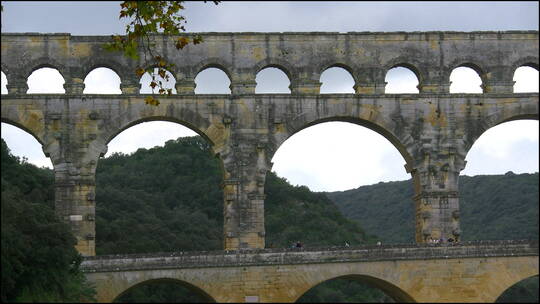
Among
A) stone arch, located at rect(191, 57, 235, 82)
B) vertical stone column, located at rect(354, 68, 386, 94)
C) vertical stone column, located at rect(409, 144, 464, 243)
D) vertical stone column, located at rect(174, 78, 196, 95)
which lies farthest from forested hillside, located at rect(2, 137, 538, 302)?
vertical stone column, located at rect(354, 68, 386, 94)

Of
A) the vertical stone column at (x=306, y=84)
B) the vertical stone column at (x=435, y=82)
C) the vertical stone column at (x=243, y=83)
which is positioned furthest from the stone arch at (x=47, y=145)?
the vertical stone column at (x=435, y=82)

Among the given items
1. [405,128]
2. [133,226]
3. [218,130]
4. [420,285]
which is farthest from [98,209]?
[420,285]

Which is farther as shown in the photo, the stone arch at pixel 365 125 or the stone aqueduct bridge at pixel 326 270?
the stone arch at pixel 365 125

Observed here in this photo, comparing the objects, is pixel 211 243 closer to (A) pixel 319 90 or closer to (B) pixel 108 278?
(A) pixel 319 90

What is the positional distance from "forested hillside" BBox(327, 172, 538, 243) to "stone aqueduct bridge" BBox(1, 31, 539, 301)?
10.5 meters

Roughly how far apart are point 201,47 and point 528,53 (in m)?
11.9

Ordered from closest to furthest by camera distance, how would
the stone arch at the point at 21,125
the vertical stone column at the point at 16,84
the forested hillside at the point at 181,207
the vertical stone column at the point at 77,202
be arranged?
1. the vertical stone column at the point at 77,202
2. the stone arch at the point at 21,125
3. the vertical stone column at the point at 16,84
4. the forested hillside at the point at 181,207

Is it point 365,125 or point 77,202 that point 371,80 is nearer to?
point 365,125

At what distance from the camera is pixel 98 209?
50969 millimetres

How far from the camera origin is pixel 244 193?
40062mm

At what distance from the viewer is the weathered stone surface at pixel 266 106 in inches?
1574

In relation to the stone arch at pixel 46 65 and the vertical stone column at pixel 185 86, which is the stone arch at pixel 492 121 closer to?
the vertical stone column at pixel 185 86

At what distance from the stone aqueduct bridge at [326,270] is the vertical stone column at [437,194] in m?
4.11

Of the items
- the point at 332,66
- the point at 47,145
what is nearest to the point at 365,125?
the point at 332,66
